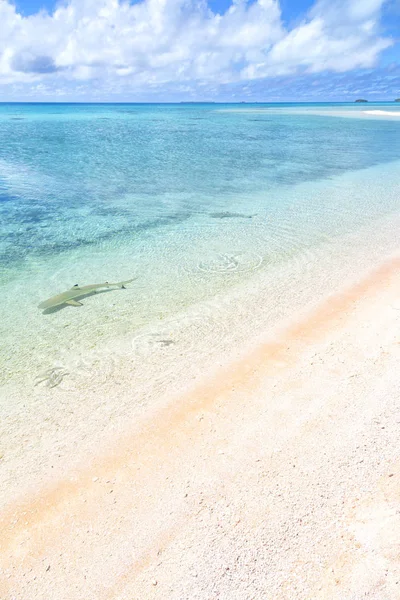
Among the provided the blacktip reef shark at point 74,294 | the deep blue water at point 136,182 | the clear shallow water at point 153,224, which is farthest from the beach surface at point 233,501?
the deep blue water at point 136,182

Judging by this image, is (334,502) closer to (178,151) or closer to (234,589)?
(234,589)

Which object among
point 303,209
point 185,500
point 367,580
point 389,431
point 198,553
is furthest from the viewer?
point 303,209

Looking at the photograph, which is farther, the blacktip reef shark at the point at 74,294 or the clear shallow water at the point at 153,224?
the blacktip reef shark at the point at 74,294

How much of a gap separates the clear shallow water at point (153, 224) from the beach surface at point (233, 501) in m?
2.83

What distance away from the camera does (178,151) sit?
3272 centimetres

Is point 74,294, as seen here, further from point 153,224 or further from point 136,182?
point 136,182

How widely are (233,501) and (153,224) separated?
11.5 metres

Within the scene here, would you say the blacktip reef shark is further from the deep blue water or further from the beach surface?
the beach surface

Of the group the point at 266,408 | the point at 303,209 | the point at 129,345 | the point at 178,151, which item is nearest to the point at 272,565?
the point at 266,408

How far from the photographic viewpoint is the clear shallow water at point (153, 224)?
27.7 feet

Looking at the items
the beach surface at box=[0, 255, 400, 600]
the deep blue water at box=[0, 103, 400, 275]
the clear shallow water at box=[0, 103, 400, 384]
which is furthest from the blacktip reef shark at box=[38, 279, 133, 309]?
the beach surface at box=[0, 255, 400, 600]

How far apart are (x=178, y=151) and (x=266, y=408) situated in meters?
30.5

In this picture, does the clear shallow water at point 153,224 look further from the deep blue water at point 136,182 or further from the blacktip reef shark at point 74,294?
the blacktip reef shark at point 74,294

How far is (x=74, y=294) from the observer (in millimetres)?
8961
